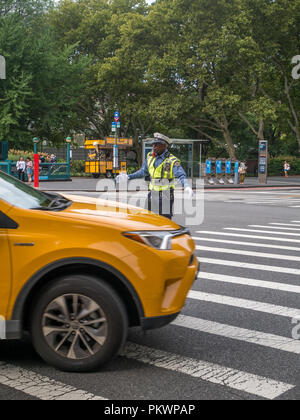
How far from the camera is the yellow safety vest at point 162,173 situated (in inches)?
323

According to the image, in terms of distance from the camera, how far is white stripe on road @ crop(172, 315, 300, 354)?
194 inches

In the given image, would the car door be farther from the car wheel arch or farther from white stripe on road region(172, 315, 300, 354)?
white stripe on road region(172, 315, 300, 354)

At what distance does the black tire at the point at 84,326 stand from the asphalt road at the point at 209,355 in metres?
0.10

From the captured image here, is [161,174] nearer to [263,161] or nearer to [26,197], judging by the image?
[26,197]

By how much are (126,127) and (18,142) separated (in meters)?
15.4

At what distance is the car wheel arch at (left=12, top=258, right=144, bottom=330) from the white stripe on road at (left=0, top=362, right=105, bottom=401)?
335 mm

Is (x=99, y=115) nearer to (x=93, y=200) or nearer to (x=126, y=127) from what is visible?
(x=126, y=127)

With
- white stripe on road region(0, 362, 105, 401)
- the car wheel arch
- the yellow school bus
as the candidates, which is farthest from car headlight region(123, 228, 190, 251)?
the yellow school bus

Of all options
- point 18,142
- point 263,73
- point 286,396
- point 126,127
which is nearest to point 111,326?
point 286,396

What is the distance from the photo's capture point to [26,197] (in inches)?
186

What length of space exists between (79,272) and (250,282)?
143 inches

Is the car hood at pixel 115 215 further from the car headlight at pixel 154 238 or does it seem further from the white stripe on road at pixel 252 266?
the white stripe on road at pixel 252 266

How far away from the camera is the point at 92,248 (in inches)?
162

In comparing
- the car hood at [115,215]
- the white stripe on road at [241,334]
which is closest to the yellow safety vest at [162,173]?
the white stripe on road at [241,334]
